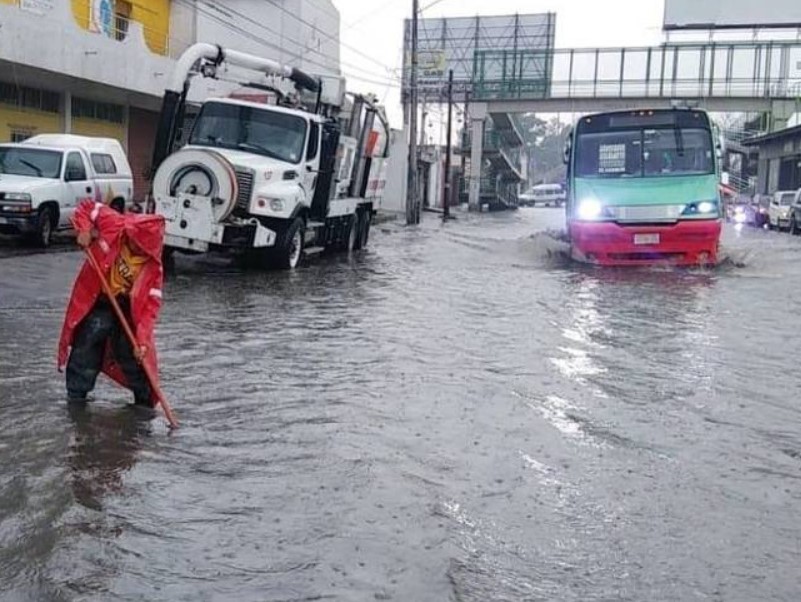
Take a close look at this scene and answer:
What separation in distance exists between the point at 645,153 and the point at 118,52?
13664 mm

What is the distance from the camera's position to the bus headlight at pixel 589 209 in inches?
655

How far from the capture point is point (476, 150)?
5394 cm

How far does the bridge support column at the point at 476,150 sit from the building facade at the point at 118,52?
1489 cm

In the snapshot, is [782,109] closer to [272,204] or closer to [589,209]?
[589,209]

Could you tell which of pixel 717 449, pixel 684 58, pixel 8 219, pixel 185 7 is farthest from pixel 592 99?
pixel 717 449

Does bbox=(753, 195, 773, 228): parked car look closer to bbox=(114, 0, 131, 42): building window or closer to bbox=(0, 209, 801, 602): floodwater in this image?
bbox=(114, 0, 131, 42): building window

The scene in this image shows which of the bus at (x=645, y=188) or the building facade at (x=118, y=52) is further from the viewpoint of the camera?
the building facade at (x=118, y=52)

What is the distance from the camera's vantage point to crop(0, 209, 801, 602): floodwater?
4156 mm

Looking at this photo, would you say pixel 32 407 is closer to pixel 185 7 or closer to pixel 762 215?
pixel 185 7

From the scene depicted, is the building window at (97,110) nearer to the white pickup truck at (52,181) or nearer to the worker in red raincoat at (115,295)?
the white pickup truck at (52,181)

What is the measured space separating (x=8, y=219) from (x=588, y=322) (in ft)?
34.0

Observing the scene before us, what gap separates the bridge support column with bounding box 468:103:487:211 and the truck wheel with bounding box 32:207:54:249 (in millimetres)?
38084

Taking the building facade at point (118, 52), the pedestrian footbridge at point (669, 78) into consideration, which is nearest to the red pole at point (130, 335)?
the building facade at point (118, 52)

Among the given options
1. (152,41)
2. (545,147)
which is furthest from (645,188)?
(545,147)
